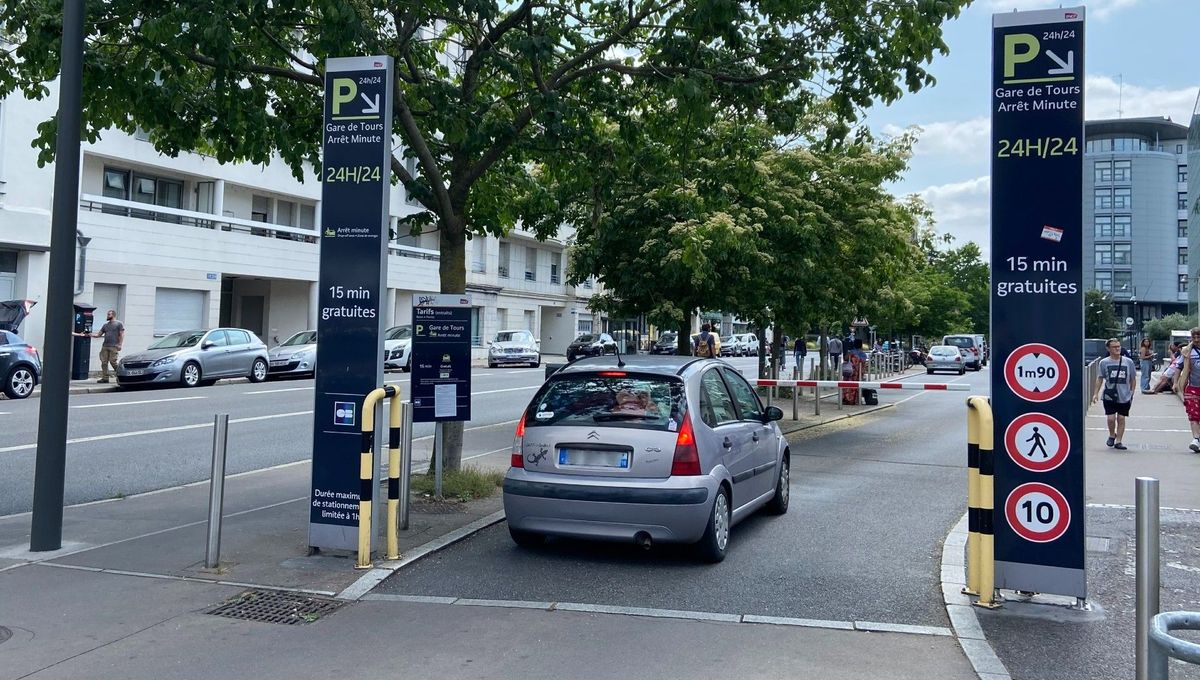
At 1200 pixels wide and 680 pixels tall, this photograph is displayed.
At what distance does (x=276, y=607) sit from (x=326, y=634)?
2.28 feet

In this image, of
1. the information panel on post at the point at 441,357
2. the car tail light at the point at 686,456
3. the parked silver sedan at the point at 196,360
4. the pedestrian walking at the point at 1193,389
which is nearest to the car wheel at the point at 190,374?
the parked silver sedan at the point at 196,360

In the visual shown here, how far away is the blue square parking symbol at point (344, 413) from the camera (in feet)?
23.4

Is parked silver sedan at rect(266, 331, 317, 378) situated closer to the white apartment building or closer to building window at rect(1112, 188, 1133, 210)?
the white apartment building

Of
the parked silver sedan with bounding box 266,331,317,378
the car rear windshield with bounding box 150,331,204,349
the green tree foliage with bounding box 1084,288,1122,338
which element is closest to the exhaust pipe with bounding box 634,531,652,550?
the car rear windshield with bounding box 150,331,204,349

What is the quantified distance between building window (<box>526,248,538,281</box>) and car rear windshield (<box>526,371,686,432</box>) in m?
47.6

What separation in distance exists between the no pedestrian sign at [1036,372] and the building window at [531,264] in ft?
162

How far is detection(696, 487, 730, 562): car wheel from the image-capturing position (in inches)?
281

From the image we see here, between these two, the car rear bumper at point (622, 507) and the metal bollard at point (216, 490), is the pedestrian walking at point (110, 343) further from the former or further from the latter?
the car rear bumper at point (622, 507)

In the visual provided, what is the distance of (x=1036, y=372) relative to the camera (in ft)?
20.1

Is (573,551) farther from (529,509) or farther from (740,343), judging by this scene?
(740,343)

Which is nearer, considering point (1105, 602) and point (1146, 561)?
point (1146, 561)

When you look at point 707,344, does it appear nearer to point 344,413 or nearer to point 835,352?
point 835,352

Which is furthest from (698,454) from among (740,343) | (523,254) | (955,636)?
(740,343)

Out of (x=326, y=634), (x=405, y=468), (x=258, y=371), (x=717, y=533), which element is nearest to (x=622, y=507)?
(x=717, y=533)
